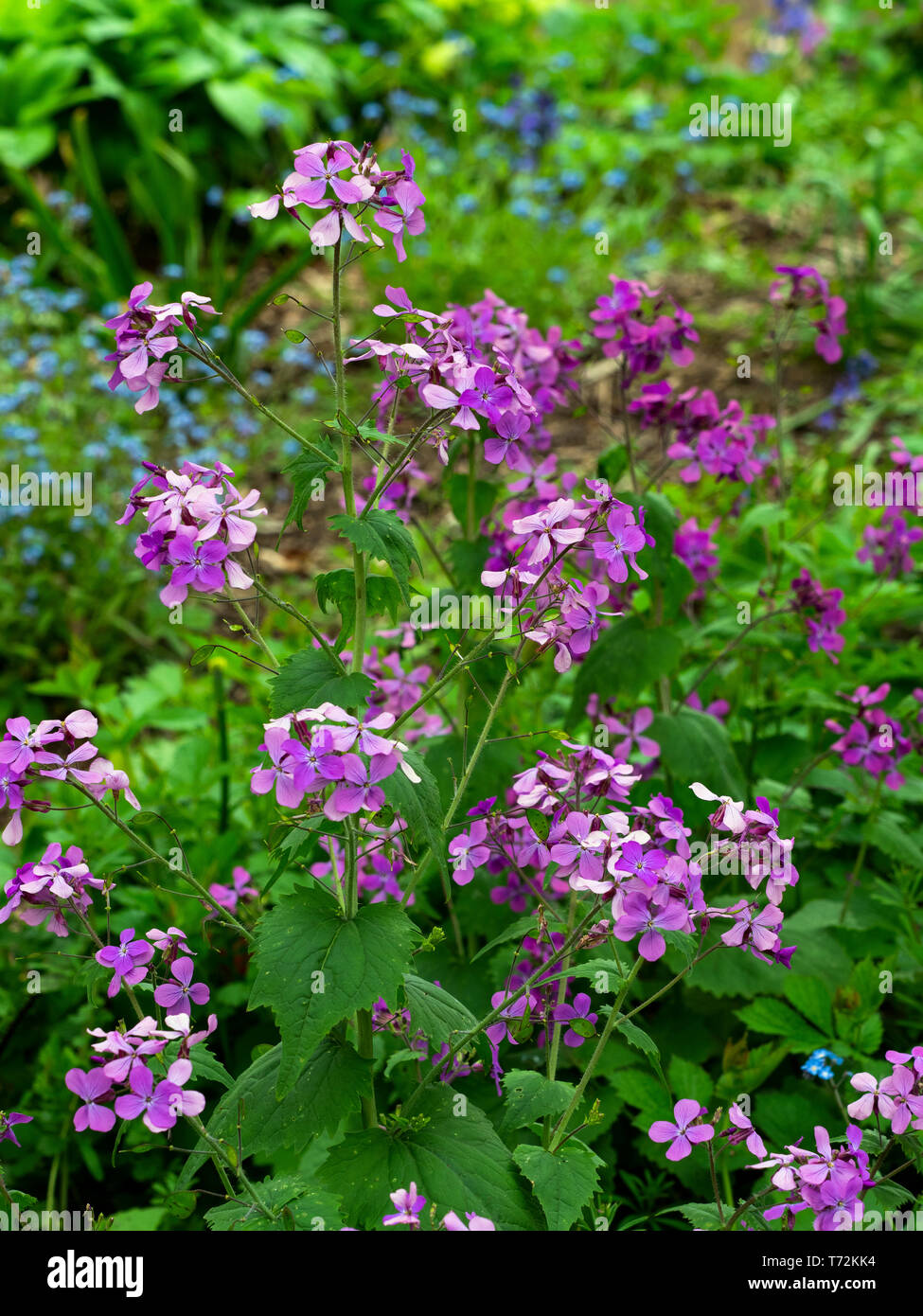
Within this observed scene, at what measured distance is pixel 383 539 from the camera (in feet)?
5.33

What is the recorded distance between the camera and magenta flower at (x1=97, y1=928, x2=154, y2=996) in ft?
5.10

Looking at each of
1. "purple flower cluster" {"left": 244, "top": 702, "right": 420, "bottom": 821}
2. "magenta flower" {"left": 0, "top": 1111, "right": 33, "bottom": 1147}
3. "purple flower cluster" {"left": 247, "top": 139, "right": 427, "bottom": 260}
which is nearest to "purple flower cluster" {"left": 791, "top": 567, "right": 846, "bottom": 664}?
"purple flower cluster" {"left": 247, "top": 139, "right": 427, "bottom": 260}

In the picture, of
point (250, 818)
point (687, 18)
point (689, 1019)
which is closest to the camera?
point (689, 1019)

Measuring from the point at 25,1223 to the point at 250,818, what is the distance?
4.08ft

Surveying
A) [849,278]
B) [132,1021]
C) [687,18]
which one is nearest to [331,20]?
[687,18]

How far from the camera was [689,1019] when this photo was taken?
2.44m

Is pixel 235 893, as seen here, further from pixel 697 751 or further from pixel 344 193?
pixel 344 193

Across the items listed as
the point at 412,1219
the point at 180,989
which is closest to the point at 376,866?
the point at 180,989

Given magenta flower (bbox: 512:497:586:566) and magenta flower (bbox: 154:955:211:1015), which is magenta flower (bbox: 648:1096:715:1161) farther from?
magenta flower (bbox: 512:497:586:566)

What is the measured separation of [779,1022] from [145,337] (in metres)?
1.56

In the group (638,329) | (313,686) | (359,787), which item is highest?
(638,329)

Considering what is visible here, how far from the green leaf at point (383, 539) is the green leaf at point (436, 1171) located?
0.71 meters

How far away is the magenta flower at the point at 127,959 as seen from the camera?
1.56 meters
